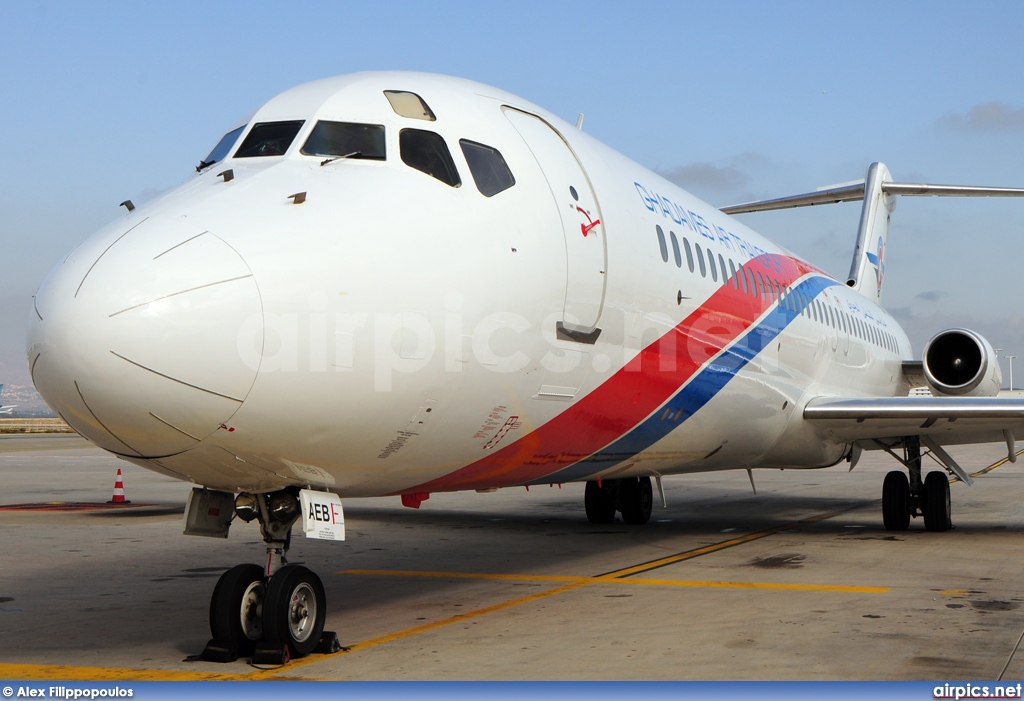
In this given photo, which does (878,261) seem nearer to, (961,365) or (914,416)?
(961,365)

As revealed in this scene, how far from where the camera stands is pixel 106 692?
4887mm

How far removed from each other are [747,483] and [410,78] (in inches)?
766

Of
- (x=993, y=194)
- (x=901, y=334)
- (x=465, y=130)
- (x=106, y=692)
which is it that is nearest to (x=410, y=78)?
(x=465, y=130)

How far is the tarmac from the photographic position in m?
5.93

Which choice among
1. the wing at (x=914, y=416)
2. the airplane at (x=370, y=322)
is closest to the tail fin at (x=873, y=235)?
the wing at (x=914, y=416)

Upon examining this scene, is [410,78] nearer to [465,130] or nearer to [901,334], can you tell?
[465,130]

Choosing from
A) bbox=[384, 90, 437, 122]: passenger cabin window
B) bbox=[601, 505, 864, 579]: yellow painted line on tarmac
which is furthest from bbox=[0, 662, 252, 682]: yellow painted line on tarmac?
bbox=[601, 505, 864, 579]: yellow painted line on tarmac

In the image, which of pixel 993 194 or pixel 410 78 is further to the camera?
pixel 993 194

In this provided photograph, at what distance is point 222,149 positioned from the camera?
6691 mm

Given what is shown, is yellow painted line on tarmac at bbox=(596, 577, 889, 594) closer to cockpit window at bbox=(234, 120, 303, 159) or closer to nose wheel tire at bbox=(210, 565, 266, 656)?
nose wheel tire at bbox=(210, 565, 266, 656)

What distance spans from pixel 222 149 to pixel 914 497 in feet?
35.5

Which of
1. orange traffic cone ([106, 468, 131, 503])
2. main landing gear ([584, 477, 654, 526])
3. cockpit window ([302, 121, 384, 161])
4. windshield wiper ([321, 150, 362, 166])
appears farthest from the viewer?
orange traffic cone ([106, 468, 131, 503])

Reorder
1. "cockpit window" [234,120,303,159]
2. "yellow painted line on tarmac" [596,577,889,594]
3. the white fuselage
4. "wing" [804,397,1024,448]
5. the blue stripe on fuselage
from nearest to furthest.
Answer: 1. the white fuselage
2. "cockpit window" [234,120,303,159]
3. the blue stripe on fuselage
4. "yellow painted line on tarmac" [596,577,889,594]
5. "wing" [804,397,1024,448]
